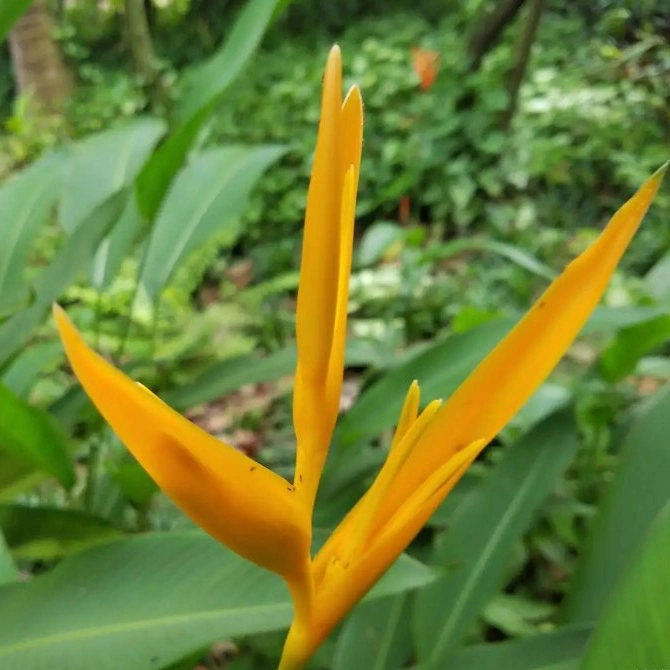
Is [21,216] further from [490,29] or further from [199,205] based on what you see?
[490,29]

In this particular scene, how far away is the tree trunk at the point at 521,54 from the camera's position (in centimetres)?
151

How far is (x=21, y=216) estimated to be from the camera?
779 millimetres

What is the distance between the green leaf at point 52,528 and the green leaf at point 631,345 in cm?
42

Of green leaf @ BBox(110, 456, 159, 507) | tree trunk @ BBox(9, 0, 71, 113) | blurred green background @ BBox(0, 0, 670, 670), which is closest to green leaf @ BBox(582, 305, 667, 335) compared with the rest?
blurred green background @ BBox(0, 0, 670, 670)

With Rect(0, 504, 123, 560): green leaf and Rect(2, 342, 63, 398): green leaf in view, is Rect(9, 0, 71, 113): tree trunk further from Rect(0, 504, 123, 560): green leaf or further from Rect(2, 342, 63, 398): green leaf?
Rect(0, 504, 123, 560): green leaf

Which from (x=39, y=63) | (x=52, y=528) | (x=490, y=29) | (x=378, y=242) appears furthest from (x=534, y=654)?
(x=39, y=63)

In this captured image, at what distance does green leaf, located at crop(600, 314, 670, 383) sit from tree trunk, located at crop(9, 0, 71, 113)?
269 centimetres

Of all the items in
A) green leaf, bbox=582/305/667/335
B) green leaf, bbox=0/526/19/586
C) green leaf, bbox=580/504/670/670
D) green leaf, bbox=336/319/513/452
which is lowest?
green leaf, bbox=336/319/513/452

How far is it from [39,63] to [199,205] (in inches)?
98.9

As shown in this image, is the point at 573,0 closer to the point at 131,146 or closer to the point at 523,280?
the point at 523,280

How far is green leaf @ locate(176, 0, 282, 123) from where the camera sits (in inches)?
22.2

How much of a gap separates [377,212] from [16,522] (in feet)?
5.47

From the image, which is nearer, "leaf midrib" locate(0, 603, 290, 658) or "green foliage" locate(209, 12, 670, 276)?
"leaf midrib" locate(0, 603, 290, 658)

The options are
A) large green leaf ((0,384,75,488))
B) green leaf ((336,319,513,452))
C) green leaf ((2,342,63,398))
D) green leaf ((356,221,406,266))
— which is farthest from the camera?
green leaf ((356,221,406,266))
